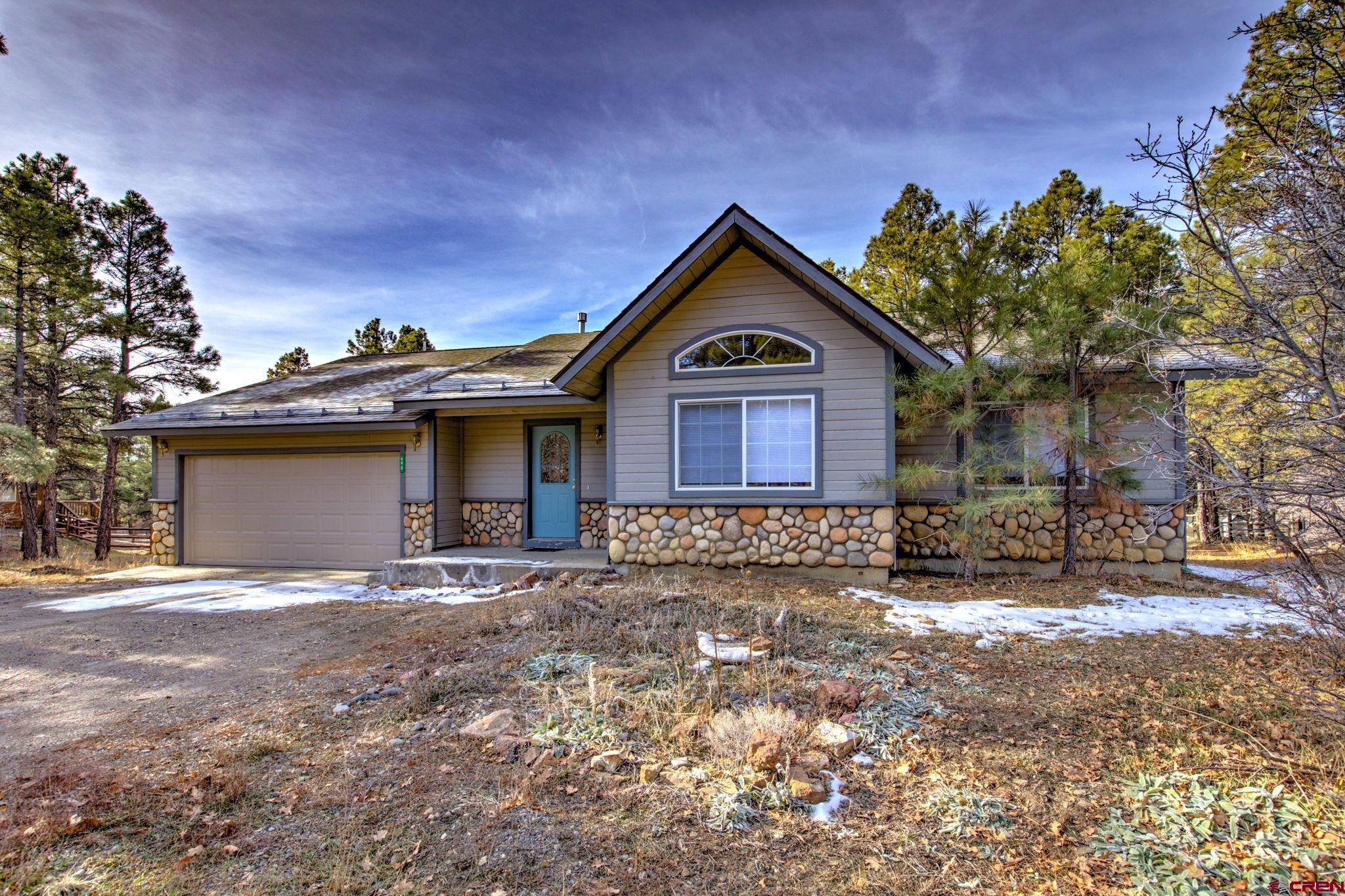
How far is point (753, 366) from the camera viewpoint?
28.9 feet

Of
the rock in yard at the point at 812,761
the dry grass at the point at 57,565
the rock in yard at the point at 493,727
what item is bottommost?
the dry grass at the point at 57,565

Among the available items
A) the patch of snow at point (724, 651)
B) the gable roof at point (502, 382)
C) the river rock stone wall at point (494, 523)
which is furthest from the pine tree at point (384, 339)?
the patch of snow at point (724, 651)

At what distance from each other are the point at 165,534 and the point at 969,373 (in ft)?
46.7

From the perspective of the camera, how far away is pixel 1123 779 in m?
3.14

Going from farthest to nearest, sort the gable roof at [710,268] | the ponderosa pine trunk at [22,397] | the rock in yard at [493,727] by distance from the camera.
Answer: the ponderosa pine trunk at [22,397] < the gable roof at [710,268] < the rock in yard at [493,727]

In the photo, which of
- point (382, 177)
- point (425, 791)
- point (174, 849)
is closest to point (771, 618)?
point (425, 791)

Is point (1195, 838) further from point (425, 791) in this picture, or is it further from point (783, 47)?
point (783, 47)

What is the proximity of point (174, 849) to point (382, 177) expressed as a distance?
13.3 metres

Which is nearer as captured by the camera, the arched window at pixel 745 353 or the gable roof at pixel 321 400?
the arched window at pixel 745 353

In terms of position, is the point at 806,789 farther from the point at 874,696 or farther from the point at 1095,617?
the point at 1095,617

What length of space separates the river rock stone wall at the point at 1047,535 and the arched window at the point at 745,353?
9.65ft

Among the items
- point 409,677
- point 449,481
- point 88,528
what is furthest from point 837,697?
point 88,528

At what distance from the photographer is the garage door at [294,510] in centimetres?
1138

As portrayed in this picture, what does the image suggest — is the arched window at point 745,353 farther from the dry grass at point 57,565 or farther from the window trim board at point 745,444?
the dry grass at point 57,565
